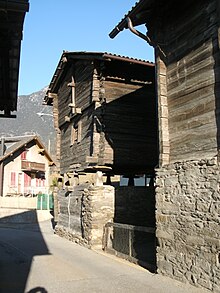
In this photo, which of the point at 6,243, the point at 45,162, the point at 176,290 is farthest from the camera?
the point at 45,162

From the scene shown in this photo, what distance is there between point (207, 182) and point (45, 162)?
34.8 meters

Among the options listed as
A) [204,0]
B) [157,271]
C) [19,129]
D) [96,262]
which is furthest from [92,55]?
[19,129]

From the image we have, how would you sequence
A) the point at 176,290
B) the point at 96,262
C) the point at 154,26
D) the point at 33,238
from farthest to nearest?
the point at 33,238 → the point at 96,262 → the point at 154,26 → the point at 176,290

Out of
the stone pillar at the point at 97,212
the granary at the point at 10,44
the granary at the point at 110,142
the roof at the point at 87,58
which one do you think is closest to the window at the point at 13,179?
the roof at the point at 87,58

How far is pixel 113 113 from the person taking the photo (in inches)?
569

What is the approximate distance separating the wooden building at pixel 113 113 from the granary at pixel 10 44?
17.9 ft

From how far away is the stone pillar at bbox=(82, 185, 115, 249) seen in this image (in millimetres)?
13547

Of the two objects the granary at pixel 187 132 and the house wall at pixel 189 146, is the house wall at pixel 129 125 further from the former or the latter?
the house wall at pixel 189 146

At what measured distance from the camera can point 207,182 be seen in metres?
7.38

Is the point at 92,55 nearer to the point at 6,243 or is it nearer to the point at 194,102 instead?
the point at 194,102

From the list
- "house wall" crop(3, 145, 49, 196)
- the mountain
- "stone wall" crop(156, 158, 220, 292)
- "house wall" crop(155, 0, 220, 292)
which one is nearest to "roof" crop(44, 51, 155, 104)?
"house wall" crop(155, 0, 220, 292)

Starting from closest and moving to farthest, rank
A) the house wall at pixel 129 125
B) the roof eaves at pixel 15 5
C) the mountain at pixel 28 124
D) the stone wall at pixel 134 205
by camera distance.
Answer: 1. the roof eaves at pixel 15 5
2. the stone wall at pixel 134 205
3. the house wall at pixel 129 125
4. the mountain at pixel 28 124

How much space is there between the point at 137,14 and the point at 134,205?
7.63 metres

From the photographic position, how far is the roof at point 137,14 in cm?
864
